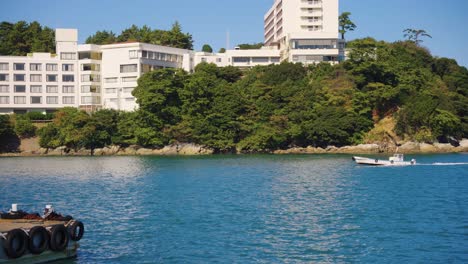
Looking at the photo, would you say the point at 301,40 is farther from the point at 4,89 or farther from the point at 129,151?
the point at 4,89

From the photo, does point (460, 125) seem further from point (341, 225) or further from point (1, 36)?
point (1, 36)

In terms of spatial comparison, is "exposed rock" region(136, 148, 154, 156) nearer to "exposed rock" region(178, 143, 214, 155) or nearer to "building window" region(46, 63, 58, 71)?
"exposed rock" region(178, 143, 214, 155)

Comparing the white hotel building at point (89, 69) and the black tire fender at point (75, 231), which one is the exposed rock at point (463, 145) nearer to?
the white hotel building at point (89, 69)

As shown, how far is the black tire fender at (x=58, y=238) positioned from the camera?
24.6 meters

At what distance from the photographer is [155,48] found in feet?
348

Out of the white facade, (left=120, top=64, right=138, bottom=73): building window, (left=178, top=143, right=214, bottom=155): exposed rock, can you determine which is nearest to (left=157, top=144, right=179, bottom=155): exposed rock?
(left=178, top=143, right=214, bottom=155): exposed rock

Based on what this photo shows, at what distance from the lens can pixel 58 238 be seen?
81.6ft

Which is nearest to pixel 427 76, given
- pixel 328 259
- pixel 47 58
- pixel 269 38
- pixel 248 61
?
pixel 248 61

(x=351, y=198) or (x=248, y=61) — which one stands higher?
(x=248, y=61)

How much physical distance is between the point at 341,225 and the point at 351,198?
10.4m

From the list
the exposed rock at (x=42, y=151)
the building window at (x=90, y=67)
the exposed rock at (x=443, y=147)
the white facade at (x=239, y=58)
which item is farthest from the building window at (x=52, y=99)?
the exposed rock at (x=443, y=147)

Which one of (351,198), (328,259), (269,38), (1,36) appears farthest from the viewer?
(269,38)

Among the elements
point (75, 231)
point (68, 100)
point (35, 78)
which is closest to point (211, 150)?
point (68, 100)

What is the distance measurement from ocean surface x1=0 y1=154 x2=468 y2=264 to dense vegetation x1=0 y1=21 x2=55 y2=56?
60551 mm
